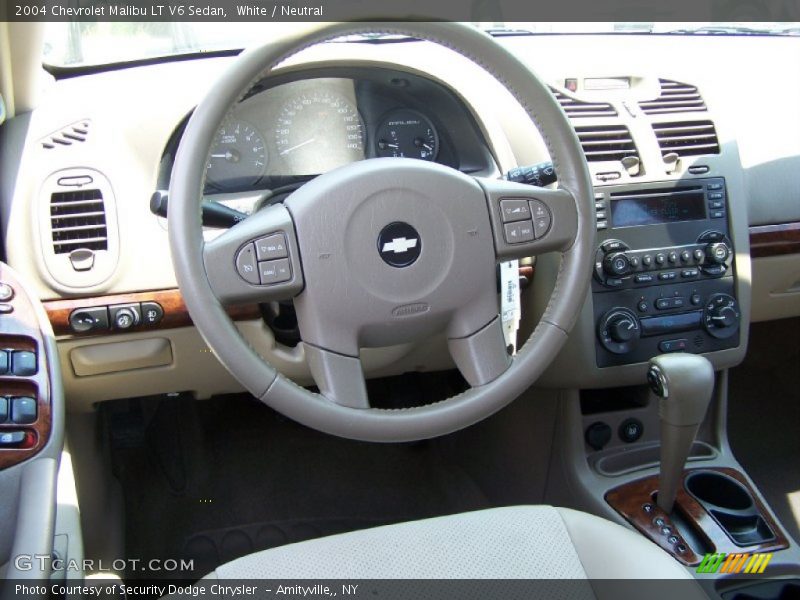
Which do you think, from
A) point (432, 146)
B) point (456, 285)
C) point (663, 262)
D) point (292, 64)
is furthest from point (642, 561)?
point (292, 64)

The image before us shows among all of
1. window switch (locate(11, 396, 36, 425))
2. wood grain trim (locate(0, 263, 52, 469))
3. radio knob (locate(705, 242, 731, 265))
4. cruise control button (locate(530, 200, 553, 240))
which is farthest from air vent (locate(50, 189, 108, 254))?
radio knob (locate(705, 242, 731, 265))

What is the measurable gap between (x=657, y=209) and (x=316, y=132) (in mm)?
Result: 772

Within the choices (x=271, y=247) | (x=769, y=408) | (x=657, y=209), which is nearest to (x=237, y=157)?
(x=271, y=247)

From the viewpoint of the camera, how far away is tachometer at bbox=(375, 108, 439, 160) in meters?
1.81

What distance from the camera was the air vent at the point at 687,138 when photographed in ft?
6.32

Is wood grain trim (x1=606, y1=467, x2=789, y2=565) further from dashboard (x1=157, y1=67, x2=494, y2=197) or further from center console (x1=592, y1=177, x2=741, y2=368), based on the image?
dashboard (x1=157, y1=67, x2=494, y2=197)

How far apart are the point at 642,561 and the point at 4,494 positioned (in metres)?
1.08

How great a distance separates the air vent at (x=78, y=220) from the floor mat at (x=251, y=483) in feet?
2.25

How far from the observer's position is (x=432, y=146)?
5.99 feet

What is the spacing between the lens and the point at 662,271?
1.85 m

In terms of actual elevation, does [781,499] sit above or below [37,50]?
below

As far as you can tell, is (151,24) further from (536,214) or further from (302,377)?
(536,214)

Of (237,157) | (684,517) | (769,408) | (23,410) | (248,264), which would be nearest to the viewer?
(248,264)

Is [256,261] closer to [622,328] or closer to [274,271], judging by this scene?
[274,271]
